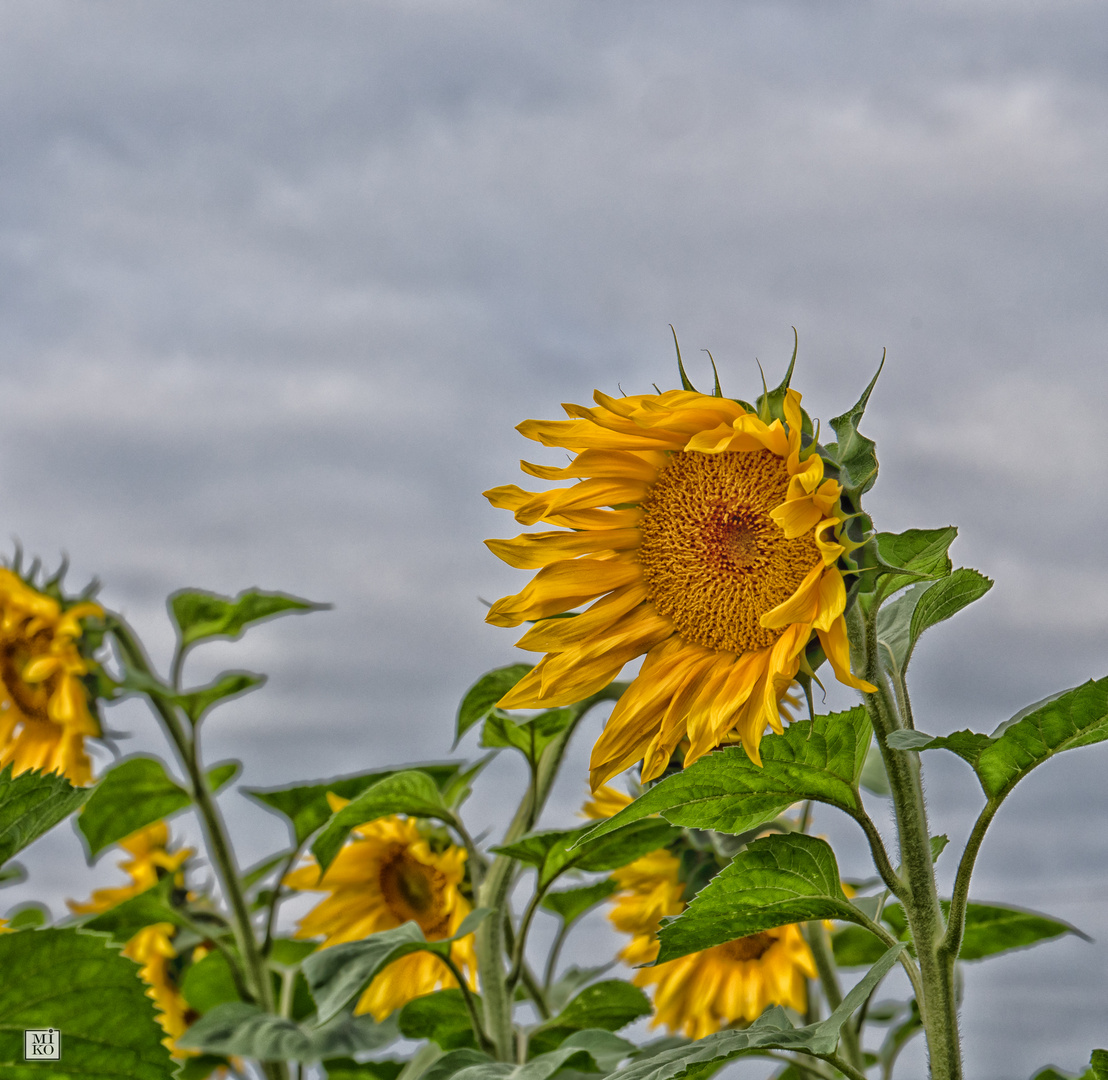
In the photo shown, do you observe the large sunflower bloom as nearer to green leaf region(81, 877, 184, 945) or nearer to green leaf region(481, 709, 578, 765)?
green leaf region(481, 709, 578, 765)

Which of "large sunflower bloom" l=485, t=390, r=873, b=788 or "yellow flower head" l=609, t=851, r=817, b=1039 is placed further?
"yellow flower head" l=609, t=851, r=817, b=1039

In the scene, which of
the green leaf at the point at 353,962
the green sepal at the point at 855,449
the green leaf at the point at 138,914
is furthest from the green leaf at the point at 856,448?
the green leaf at the point at 138,914

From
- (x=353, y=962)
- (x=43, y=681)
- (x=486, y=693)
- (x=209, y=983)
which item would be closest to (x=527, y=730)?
(x=486, y=693)

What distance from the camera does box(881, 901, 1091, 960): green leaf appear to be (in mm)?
1185

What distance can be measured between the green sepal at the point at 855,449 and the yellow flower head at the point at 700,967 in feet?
2.49

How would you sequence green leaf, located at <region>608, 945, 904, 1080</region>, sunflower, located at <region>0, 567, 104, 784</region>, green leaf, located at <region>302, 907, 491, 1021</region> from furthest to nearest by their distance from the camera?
sunflower, located at <region>0, 567, 104, 784</region>
green leaf, located at <region>302, 907, 491, 1021</region>
green leaf, located at <region>608, 945, 904, 1080</region>

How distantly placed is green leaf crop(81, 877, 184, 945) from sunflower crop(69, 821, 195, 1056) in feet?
0.93

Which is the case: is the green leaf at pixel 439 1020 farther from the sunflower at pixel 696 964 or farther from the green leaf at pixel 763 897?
the green leaf at pixel 763 897

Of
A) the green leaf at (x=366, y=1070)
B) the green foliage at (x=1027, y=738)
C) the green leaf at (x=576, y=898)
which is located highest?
the green leaf at (x=576, y=898)

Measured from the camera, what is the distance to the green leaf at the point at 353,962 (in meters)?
1.05

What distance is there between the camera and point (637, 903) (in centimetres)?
153

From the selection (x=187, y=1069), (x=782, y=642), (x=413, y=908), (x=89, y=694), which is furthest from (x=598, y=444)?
(x=187, y=1069)

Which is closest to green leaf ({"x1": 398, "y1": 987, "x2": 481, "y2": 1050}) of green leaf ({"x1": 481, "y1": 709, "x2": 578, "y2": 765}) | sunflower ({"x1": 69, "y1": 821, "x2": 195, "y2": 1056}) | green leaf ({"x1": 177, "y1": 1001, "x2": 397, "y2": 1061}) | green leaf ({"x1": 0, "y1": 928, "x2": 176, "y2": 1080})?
green leaf ({"x1": 177, "y1": 1001, "x2": 397, "y2": 1061})

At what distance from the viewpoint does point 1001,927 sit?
3.93 ft
